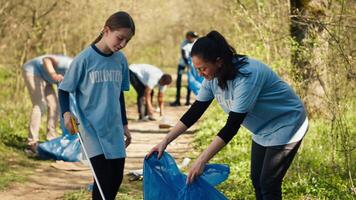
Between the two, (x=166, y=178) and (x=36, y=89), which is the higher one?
(x=166, y=178)

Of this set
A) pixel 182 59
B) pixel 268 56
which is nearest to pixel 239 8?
pixel 268 56

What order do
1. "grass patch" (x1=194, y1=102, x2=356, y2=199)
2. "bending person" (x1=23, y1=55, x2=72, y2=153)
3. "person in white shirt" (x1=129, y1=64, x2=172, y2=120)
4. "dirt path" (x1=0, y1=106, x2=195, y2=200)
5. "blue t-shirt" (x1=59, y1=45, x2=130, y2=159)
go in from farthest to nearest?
"person in white shirt" (x1=129, y1=64, x2=172, y2=120)
"bending person" (x1=23, y1=55, x2=72, y2=153)
"dirt path" (x1=0, y1=106, x2=195, y2=200)
"grass patch" (x1=194, y1=102, x2=356, y2=199)
"blue t-shirt" (x1=59, y1=45, x2=130, y2=159)

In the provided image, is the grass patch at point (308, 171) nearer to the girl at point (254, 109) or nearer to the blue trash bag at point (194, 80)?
the girl at point (254, 109)

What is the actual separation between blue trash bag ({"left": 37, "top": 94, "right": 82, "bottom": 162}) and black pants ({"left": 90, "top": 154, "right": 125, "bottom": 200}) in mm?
3654

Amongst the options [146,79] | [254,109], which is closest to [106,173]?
[254,109]

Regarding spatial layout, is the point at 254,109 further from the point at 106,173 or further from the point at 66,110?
the point at 66,110

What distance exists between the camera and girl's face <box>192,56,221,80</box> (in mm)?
3521

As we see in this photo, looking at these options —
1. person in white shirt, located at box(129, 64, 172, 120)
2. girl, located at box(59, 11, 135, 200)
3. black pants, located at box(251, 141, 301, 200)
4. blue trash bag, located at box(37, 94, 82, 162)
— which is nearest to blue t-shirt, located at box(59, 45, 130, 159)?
girl, located at box(59, 11, 135, 200)

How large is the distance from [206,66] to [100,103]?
39.2 inches

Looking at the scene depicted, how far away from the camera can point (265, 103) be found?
12.3 feet

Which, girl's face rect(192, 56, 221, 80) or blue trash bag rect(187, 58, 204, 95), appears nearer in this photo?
girl's face rect(192, 56, 221, 80)

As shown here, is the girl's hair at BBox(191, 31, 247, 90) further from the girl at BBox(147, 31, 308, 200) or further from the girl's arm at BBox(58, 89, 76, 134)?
the girl's arm at BBox(58, 89, 76, 134)

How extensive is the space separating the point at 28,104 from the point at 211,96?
778 cm

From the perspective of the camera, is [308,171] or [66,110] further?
[308,171]
